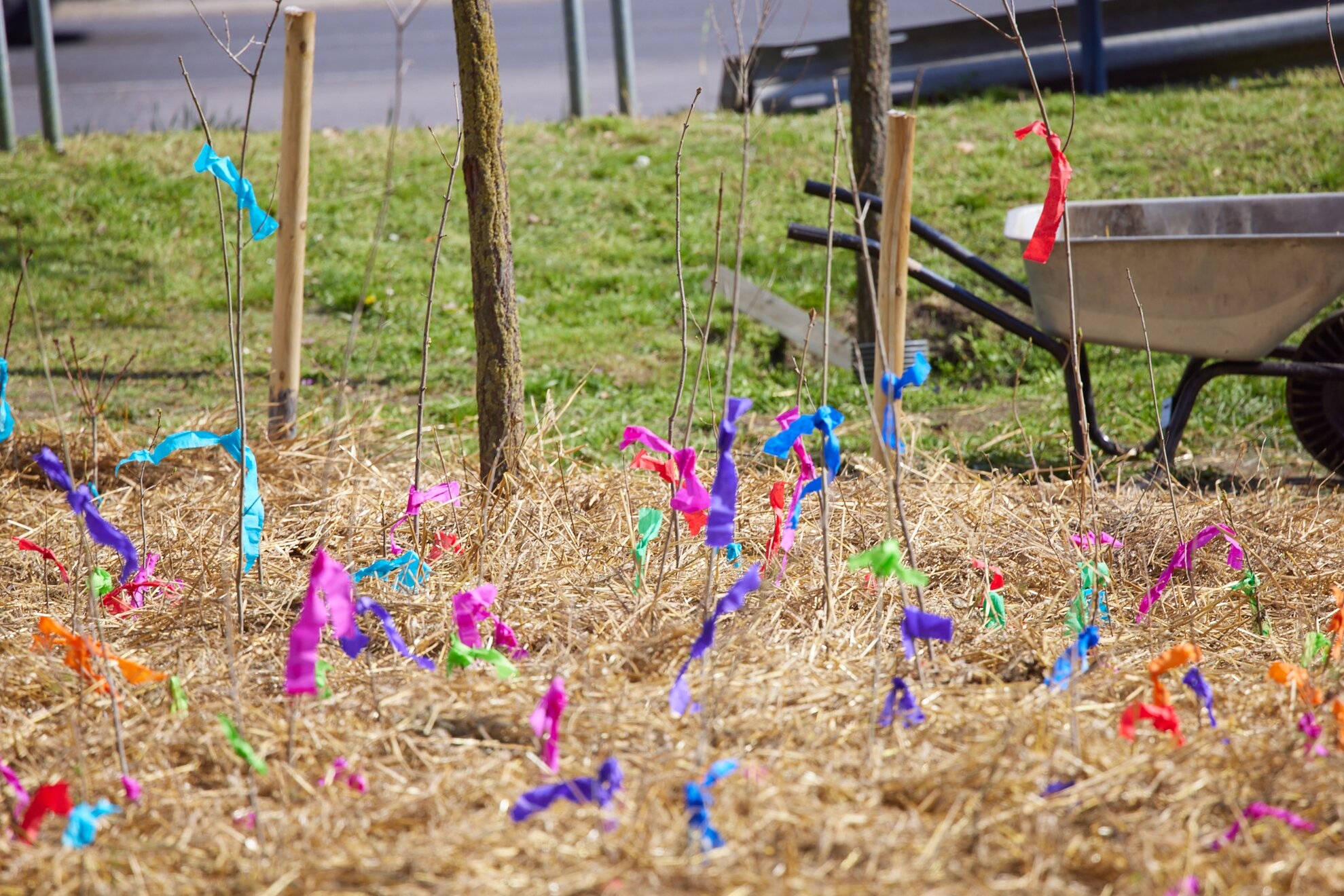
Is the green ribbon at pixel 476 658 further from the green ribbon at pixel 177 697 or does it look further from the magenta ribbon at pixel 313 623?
the green ribbon at pixel 177 697

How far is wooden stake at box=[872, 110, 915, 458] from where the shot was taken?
2.79 m

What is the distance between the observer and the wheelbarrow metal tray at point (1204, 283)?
3322mm

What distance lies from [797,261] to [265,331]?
8.19ft

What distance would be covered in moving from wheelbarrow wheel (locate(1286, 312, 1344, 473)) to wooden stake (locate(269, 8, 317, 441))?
9.80 ft

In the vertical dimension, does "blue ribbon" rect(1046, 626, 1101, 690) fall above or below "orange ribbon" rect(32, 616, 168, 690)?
below

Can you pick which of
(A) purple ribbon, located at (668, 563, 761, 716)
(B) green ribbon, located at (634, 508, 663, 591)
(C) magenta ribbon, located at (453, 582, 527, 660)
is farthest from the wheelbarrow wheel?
(C) magenta ribbon, located at (453, 582, 527, 660)

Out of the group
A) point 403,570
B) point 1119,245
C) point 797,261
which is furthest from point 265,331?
point 1119,245

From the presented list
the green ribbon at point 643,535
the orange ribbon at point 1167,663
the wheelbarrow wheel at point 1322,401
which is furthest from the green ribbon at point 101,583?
the wheelbarrow wheel at point 1322,401

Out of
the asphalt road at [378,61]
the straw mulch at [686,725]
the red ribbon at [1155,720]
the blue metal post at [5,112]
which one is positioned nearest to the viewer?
the straw mulch at [686,725]

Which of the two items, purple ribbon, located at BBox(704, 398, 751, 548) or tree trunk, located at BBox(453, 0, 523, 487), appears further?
tree trunk, located at BBox(453, 0, 523, 487)

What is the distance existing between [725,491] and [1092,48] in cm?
654

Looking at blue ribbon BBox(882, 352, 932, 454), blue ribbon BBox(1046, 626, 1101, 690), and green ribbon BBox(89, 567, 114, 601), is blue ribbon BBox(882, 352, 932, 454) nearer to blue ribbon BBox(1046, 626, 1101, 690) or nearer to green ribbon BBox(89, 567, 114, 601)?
blue ribbon BBox(1046, 626, 1101, 690)

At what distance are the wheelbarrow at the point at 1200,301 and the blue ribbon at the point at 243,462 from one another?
5.54 ft

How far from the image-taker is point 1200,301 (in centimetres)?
349
